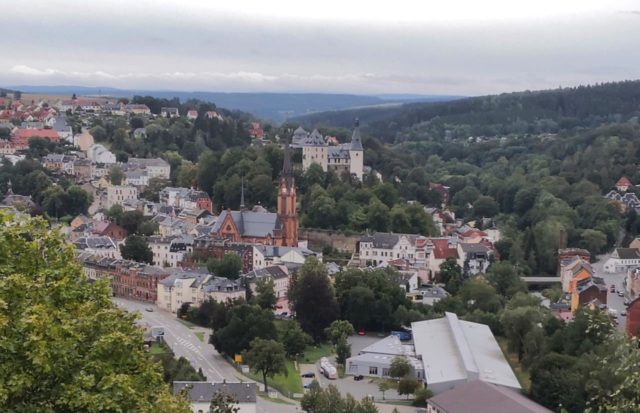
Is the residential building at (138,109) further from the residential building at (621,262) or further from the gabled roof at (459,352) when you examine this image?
the gabled roof at (459,352)

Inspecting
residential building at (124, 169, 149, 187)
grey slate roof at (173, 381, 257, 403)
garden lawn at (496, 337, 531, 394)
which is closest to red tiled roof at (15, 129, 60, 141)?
residential building at (124, 169, 149, 187)

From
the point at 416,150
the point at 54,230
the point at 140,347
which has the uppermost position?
the point at 54,230

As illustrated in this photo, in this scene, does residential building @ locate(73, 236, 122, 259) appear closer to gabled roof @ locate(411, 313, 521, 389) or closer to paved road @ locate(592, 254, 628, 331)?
gabled roof @ locate(411, 313, 521, 389)

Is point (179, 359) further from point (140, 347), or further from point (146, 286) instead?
point (140, 347)

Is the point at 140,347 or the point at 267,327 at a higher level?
the point at 140,347

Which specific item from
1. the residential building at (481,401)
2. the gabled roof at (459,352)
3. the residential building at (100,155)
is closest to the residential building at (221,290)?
the gabled roof at (459,352)

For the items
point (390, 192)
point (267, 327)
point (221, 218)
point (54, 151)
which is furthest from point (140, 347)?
point (54, 151)
